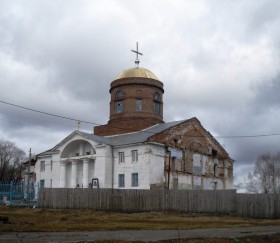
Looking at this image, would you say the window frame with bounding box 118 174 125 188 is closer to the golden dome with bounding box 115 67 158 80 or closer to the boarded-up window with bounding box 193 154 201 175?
the boarded-up window with bounding box 193 154 201 175

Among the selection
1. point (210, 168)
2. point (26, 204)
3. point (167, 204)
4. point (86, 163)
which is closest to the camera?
point (167, 204)

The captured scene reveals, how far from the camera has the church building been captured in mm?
40531

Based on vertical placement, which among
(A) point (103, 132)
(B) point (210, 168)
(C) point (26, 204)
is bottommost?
(C) point (26, 204)

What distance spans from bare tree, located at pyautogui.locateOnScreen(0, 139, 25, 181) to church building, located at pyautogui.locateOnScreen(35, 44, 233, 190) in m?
27.2

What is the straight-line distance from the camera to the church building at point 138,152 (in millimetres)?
40531

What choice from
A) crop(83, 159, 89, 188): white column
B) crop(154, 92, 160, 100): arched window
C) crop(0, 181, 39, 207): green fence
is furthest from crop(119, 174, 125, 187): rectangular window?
crop(154, 92, 160, 100): arched window

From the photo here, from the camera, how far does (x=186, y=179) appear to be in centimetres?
4297

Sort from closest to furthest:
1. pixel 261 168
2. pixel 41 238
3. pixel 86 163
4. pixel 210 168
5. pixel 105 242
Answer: pixel 105 242, pixel 41 238, pixel 86 163, pixel 210 168, pixel 261 168

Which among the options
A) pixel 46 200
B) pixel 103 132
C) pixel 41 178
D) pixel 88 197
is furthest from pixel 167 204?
pixel 41 178

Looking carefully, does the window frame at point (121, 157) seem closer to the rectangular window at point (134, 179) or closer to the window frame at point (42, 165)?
the rectangular window at point (134, 179)

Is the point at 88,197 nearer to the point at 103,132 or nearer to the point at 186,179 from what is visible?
the point at 186,179

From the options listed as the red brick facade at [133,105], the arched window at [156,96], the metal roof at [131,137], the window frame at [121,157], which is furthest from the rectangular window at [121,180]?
the arched window at [156,96]

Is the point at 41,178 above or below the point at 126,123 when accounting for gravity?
below

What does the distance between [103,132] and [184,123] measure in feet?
33.6
